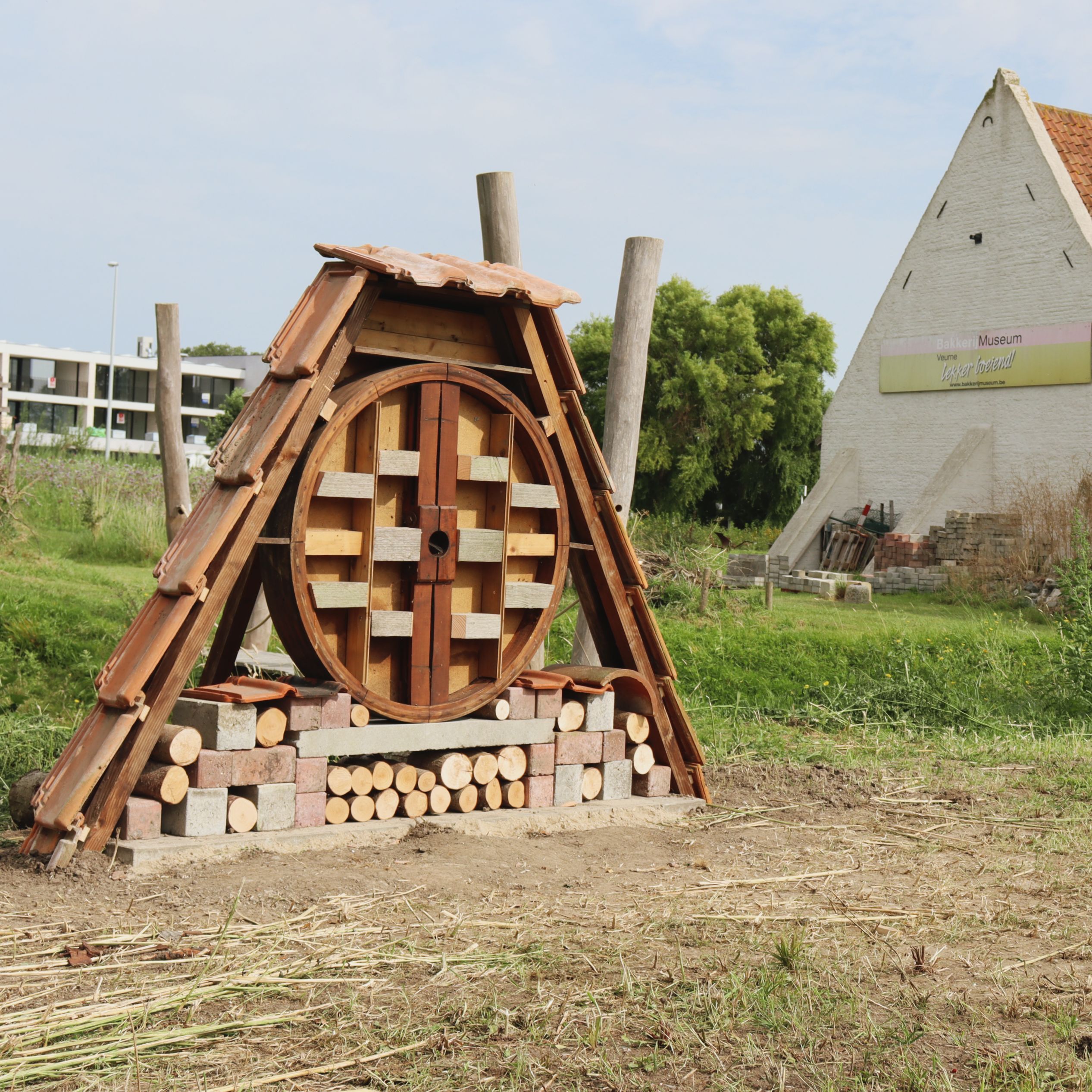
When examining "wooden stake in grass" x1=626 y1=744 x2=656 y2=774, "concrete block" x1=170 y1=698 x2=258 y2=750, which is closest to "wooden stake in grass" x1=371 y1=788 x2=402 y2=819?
"concrete block" x1=170 y1=698 x2=258 y2=750

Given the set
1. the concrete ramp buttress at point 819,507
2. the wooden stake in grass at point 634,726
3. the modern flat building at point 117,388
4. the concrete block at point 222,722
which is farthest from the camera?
the modern flat building at point 117,388

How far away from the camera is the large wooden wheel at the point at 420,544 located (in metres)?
5.90

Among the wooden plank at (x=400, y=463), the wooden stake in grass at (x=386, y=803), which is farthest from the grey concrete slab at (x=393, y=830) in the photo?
the wooden plank at (x=400, y=463)

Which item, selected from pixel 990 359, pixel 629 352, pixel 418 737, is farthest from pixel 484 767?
pixel 990 359

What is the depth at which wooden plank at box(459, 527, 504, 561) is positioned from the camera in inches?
251

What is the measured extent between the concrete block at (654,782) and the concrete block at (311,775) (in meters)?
1.95

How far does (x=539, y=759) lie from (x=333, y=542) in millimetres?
1582

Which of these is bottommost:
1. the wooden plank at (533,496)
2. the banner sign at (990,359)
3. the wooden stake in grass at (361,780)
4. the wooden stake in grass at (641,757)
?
the wooden stake in grass at (641,757)

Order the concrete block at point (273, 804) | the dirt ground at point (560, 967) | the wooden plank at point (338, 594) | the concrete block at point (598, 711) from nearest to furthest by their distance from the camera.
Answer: the dirt ground at point (560, 967), the concrete block at point (273, 804), the wooden plank at point (338, 594), the concrete block at point (598, 711)

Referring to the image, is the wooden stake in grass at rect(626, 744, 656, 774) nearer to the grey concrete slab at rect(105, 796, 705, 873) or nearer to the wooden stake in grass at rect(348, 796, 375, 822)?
the grey concrete slab at rect(105, 796, 705, 873)

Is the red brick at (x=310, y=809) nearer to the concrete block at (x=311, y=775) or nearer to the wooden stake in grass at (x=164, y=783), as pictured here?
the concrete block at (x=311, y=775)

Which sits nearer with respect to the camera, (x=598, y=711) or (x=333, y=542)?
(x=333, y=542)

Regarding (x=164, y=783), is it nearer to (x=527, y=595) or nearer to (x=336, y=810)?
(x=336, y=810)

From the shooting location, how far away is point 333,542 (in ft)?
19.5
